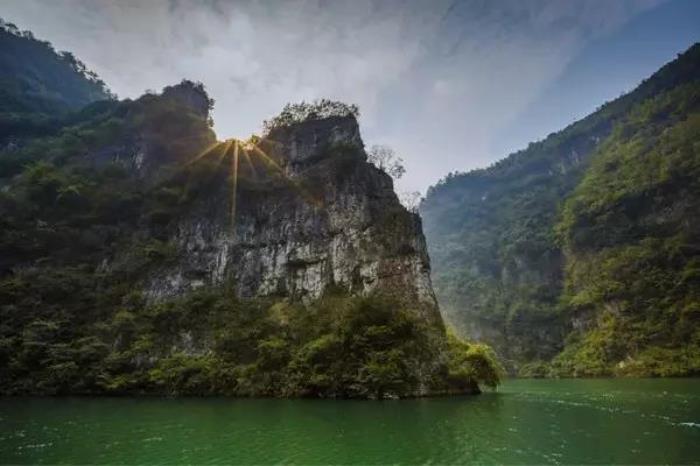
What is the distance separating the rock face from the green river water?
1535 cm

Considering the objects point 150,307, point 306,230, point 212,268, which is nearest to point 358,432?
point 306,230

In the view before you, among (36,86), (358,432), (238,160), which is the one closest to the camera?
(358,432)

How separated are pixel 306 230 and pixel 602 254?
5469cm

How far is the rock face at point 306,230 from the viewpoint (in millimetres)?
41219

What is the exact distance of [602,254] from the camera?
76.0 m

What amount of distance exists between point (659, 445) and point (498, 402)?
47.1 ft

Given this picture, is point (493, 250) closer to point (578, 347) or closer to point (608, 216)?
point (608, 216)

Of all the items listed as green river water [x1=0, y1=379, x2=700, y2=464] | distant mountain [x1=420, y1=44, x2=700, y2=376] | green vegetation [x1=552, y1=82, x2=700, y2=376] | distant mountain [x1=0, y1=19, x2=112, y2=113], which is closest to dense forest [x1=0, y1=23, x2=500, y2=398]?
green river water [x1=0, y1=379, x2=700, y2=464]

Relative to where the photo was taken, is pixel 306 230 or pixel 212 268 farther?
pixel 212 268

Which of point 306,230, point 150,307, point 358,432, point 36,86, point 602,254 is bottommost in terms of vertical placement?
point 358,432

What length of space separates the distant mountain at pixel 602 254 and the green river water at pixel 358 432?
38.2 m

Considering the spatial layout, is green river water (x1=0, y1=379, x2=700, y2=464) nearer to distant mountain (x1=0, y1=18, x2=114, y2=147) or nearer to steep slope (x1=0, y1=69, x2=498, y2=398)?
steep slope (x1=0, y1=69, x2=498, y2=398)

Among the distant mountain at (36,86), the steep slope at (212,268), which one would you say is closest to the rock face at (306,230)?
the steep slope at (212,268)

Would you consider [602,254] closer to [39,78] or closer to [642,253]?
[642,253]
